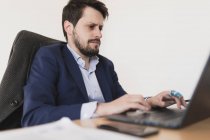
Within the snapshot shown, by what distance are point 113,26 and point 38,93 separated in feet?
4.46

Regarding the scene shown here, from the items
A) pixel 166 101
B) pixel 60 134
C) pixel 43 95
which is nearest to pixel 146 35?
pixel 166 101

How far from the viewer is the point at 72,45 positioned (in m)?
1.63

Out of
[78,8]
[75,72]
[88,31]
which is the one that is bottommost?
[75,72]

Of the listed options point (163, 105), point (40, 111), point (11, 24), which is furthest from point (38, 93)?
point (11, 24)

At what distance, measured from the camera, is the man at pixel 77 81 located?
1.04 meters

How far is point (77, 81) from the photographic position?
1.38 m

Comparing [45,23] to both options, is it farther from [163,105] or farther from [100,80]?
[163,105]

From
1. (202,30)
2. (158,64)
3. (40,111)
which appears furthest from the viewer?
(158,64)

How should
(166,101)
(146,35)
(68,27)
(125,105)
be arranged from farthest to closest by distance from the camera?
(146,35), (68,27), (166,101), (125,105)

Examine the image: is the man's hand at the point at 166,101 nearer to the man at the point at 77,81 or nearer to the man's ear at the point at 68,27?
the man at the point at 77,81

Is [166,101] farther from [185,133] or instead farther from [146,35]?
[146,35]

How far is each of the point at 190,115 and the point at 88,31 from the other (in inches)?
36.1

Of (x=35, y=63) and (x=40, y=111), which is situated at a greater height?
(x=35, y=63)

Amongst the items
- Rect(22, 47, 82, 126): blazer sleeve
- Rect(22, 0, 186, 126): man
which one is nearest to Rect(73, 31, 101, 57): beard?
Rect(22, 0, 186, 126): man
